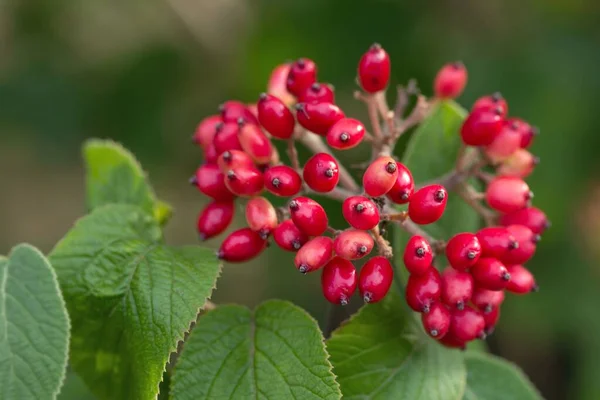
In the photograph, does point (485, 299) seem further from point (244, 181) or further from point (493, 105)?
point (244, 181)

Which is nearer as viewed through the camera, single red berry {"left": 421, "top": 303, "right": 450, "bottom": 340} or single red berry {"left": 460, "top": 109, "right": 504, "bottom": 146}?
single red berry {"left": 421, "top": 303, "right": 450, "bottom": 340}

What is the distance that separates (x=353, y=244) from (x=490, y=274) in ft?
1.75

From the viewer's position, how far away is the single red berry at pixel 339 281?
2316 millimetres

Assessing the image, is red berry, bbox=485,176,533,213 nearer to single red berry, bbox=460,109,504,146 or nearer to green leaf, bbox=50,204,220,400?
single red berry, bbox=460,109,504,146

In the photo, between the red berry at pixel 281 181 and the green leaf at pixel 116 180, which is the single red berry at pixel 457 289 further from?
the green leaf at pixel 116 180

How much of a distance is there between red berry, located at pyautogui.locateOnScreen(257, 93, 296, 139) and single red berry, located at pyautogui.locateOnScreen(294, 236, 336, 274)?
531 millimetres

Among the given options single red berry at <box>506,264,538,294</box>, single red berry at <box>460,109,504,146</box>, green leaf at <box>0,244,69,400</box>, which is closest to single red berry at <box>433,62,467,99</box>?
single red berry at <box>460,109,504,146</box>

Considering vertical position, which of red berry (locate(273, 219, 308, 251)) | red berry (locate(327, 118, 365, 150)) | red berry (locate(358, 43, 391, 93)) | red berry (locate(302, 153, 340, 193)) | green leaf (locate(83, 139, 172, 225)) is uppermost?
red berry (locate(358, 43, 391, 93))

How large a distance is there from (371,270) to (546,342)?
15.2ft

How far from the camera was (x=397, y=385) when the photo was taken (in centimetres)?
263

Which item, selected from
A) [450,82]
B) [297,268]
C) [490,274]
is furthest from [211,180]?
[450,82]

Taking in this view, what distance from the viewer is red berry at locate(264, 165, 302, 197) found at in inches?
96.1

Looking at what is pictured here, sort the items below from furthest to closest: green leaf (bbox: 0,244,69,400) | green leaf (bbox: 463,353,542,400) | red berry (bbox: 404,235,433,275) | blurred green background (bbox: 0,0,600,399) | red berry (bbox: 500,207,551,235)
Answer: blurred green background (bbox: 0,0,600,399), green leaf (bbox: 463,353,542,400), red berry (bbox: 500,207,551,235), red berry (bbox: 404,235,433,275), green leaf (bbox: 0,244,69,400)

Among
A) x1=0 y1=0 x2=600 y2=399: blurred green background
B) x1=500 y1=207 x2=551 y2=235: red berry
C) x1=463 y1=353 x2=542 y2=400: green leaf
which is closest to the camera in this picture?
x1=500 y1=207 x2=551 y2=235: red berry
